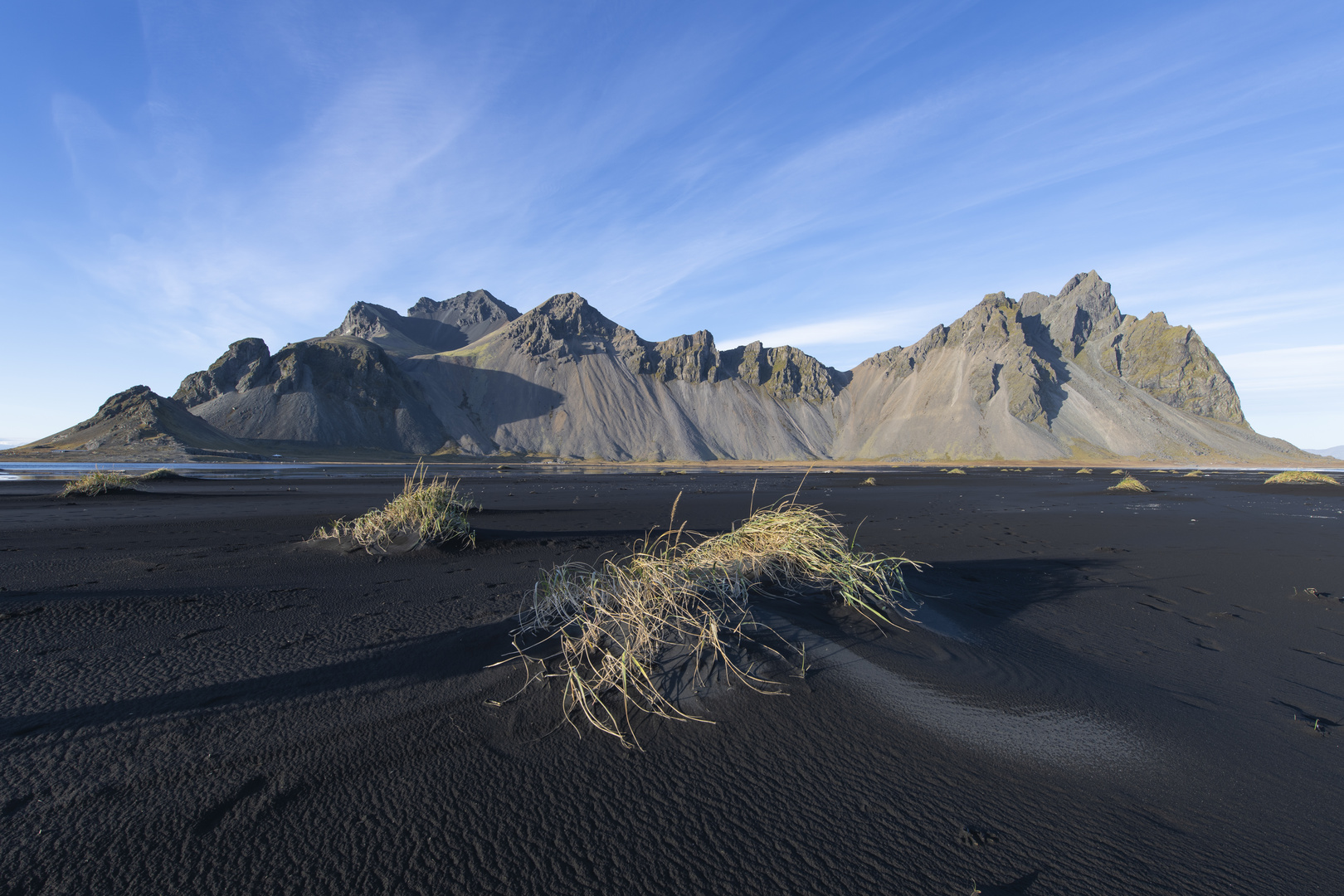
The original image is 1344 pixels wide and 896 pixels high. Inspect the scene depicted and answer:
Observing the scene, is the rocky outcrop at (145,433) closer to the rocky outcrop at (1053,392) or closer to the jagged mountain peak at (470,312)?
the jagged mountain peak at (470,312)

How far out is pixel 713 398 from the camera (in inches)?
3844

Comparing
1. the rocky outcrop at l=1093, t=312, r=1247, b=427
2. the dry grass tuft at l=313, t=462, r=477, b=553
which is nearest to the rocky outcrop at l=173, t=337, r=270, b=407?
the dry grass tuft at l=313, t=462, r=477, b=553

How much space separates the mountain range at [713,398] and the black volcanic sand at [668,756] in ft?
214

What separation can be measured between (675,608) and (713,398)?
9501cm

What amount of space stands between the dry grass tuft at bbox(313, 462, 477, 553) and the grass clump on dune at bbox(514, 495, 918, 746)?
329 centimetres

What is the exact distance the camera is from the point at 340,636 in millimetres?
3939

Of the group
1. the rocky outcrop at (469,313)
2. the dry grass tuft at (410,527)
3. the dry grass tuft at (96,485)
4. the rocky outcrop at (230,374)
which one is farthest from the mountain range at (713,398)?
the dry grass tuft at (410,527)

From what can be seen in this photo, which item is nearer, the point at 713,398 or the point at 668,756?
the point at 668,756

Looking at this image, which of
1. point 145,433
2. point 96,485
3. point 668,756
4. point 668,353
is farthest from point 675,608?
point 668,353

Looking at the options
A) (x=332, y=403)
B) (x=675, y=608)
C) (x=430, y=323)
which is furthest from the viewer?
(x=430, y=323)

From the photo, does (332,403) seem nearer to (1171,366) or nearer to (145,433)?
(145,433)

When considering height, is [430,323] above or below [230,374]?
above

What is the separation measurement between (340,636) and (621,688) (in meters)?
2.38

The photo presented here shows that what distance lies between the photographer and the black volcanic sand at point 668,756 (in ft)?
5.61
